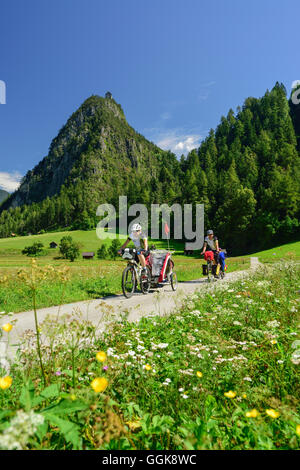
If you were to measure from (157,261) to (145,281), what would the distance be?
1.09m

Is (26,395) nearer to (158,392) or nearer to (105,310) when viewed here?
(158,392)

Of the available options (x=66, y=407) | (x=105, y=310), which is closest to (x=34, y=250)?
(x=105, y=310)

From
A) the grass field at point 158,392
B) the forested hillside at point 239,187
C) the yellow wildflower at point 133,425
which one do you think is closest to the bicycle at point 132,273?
the grass field at point 158,392

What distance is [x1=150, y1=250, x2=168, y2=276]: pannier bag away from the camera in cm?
1125

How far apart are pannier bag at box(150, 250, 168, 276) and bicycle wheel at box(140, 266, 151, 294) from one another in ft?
1.16

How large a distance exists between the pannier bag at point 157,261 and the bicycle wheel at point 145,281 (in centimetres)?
35

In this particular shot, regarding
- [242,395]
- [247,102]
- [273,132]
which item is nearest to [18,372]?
[242,395]

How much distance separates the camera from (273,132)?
117312 mm

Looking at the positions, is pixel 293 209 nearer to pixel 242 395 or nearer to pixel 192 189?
pixel 192 189

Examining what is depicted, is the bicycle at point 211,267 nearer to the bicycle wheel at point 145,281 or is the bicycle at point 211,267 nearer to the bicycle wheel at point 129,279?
the bicycle wheel at point 145,281

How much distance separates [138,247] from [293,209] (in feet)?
223

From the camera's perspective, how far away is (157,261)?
11398 mm

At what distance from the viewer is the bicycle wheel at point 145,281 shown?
10.7 m

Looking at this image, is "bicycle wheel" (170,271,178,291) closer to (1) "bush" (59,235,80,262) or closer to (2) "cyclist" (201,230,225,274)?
(2) "cyclist" (201,230,225,274)
